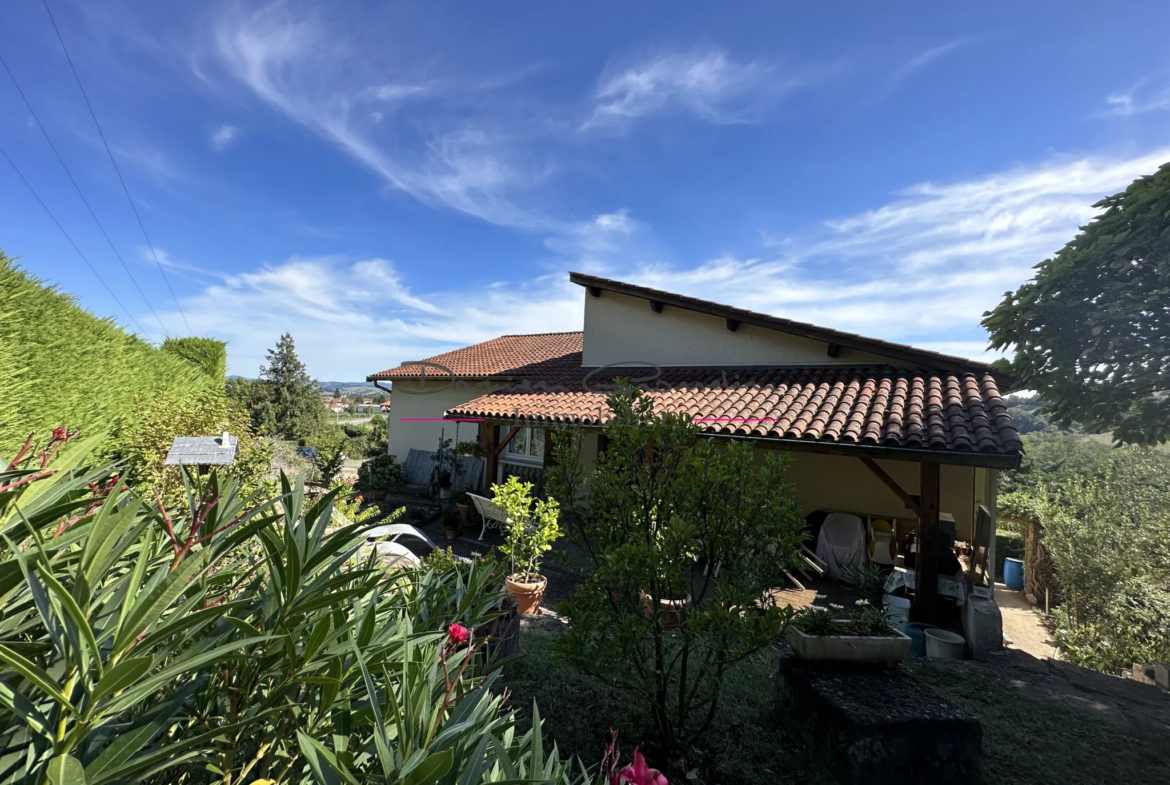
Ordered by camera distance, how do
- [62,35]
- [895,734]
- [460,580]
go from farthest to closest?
[62,35] < [895,734] < [460,580]

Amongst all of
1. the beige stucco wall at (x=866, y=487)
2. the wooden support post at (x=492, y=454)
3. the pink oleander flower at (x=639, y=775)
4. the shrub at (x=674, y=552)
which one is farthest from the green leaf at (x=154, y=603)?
the wooden support post at (x=492, y=454)

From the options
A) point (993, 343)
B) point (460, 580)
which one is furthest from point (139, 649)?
point (993, 343)

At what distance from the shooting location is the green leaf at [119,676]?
889 mm

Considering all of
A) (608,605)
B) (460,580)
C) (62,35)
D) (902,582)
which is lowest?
(902,582)

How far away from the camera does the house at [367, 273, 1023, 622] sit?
6379mm

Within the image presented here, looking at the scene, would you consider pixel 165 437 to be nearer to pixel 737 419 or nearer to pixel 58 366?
pixel 58 366

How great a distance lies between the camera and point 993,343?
668 centimetres

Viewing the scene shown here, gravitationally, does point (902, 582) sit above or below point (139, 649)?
below

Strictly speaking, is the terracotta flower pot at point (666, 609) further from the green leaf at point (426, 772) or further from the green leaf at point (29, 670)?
the green leaf at point (29, 670)

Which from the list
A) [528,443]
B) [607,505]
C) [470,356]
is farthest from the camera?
[470,356]

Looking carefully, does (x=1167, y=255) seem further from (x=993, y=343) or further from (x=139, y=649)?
(x=139, y=649)

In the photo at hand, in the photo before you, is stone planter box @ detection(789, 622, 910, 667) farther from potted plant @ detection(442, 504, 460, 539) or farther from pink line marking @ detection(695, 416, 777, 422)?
potted plant @ detection(442, 504, 460, 539)

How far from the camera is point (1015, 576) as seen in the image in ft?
40.6

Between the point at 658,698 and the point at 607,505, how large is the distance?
1.32 meters
